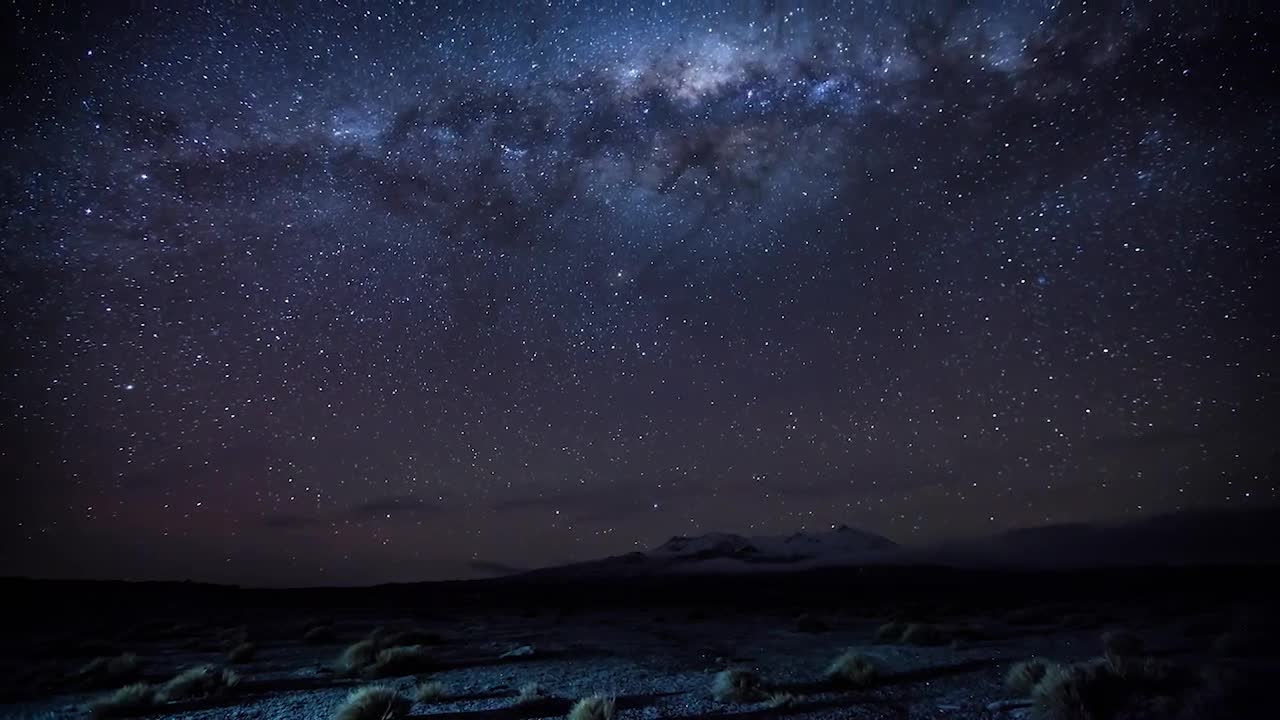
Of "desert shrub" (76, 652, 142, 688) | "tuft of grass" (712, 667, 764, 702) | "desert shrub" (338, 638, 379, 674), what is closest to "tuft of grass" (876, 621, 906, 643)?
"tuft of grass" (712, 667, 764, 702)

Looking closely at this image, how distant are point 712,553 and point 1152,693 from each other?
390ft

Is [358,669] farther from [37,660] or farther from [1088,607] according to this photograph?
[1088,607]

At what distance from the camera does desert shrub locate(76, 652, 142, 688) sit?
1320cm

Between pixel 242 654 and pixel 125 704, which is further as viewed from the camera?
pixel 242 654

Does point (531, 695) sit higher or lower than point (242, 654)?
higher

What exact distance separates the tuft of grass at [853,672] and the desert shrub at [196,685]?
1116cm

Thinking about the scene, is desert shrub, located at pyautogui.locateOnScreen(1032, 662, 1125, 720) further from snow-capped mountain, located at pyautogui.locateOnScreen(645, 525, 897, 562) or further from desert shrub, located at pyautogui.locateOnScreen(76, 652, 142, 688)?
snow-capped mountain, located at pyautogui.locateOnScreen(645, 525, 897, 562)

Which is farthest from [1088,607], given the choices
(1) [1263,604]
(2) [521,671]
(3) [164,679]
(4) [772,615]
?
(3) [164,679]

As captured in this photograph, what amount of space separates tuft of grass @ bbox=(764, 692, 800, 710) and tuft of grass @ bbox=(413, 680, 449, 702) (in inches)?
214

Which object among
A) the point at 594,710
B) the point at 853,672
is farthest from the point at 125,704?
the point at 853,672

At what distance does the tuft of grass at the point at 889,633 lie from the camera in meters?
16.5

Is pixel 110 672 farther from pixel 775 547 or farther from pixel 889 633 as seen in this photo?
pixel 775 547

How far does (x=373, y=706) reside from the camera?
30.5 feet

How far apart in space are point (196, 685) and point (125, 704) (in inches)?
43.2
